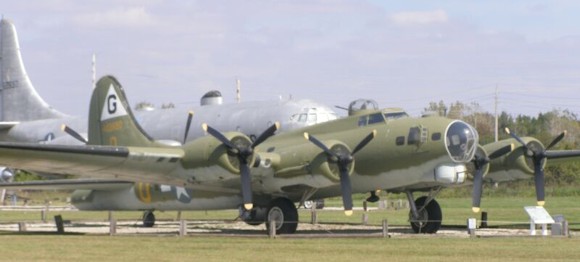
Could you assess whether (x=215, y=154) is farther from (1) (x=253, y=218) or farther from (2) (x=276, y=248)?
(2) (x=276, y=248)

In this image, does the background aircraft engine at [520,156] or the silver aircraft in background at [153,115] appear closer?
the background aircraft engine at [520,156]

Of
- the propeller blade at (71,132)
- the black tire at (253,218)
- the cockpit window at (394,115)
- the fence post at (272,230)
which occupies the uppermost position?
the cockpit window at (394,115)

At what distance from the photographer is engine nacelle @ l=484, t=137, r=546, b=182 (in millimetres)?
28672

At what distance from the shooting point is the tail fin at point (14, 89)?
59219 millimetres

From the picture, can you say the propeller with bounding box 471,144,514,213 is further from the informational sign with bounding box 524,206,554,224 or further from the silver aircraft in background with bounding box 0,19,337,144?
the silver aircraft in background with bounding box 0,19,337,144

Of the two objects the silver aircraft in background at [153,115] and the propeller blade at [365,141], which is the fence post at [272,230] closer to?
the propeller blade at [365,141]

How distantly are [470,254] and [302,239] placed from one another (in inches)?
208

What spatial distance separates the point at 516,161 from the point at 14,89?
38865 millimetres

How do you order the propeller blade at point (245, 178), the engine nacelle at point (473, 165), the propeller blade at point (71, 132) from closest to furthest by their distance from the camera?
the propeller blade at point (245, 178) → the engine nacelle at point (473, 165) → the propeller blade at point (71, 132)

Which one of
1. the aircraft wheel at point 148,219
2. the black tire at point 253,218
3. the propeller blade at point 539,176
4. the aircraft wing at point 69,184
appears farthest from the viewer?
the aircraft wheel at point 148,219

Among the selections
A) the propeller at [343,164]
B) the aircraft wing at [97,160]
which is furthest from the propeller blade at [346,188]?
the aircraft wing at [97,160]

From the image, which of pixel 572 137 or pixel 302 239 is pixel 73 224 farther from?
pixel 572 137

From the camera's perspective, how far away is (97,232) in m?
28.7

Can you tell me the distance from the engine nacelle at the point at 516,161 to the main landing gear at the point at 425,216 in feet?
8.32
